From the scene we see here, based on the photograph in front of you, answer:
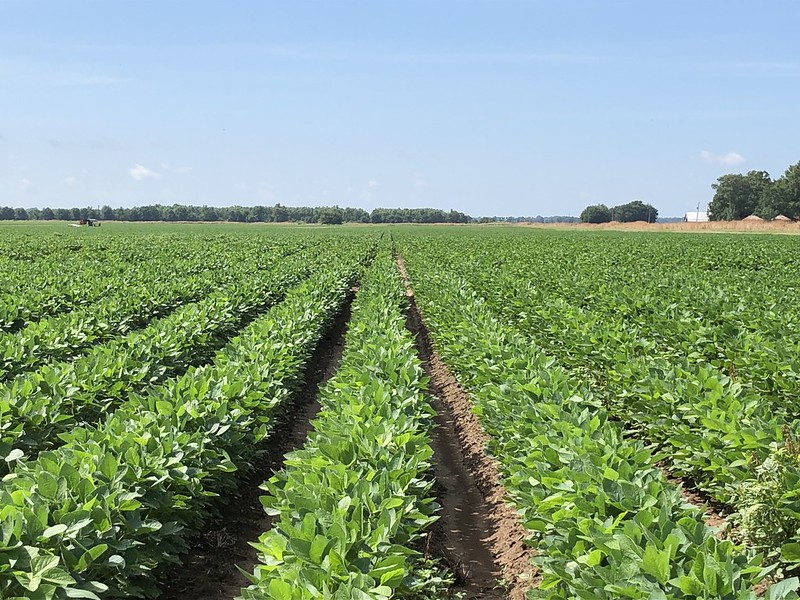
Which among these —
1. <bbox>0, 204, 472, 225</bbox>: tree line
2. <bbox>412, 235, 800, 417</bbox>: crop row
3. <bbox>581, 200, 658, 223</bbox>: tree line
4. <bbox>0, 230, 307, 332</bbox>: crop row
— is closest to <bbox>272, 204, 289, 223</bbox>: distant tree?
<bbox>0, 204, 472, 225</bbox>: tree line

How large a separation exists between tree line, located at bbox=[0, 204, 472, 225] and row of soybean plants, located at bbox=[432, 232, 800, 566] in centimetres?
12835

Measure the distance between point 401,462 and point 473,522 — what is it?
2012mm

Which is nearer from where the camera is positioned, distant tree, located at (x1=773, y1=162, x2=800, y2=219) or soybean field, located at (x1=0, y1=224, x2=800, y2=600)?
soybean field, located at (x1=0, y1=224, x2=800, y2=600)

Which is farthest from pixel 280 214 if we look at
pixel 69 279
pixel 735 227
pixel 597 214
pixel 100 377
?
pixel 100 377

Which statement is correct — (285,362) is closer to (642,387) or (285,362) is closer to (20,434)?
(20,434)

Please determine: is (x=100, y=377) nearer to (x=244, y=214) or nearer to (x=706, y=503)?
(x=706, y=503)

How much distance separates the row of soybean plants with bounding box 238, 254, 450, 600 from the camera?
10.7 ft

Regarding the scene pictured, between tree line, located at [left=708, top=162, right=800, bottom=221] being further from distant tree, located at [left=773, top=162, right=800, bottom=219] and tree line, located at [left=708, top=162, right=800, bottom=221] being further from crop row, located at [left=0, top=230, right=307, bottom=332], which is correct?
crop row, located at [left=0, top=230, right=307, bottom=332]

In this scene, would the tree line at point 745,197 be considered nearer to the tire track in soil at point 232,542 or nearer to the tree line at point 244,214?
the tree line at point 244,214

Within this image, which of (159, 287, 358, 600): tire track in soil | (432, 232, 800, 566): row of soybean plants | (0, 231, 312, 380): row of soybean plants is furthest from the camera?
(0, 231, 312, 380): row of soybean plants

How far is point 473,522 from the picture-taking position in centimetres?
634

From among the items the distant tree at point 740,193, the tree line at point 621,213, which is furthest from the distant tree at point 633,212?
the distant tree at point 740,193

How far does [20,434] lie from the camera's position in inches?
225

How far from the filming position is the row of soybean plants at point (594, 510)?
297 cm
